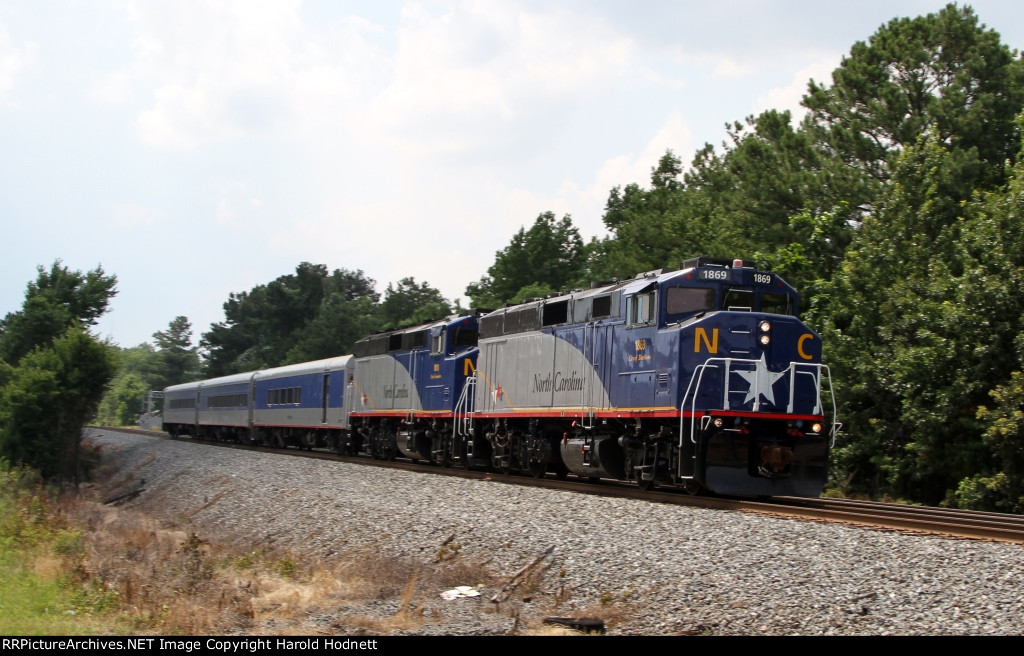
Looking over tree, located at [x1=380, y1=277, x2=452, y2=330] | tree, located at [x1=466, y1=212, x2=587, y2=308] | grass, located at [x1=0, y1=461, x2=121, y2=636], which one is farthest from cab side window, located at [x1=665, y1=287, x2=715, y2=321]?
tree, located at [x1=380, y1=277, x2=452, y2=330]

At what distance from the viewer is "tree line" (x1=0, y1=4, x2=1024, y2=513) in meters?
21.3

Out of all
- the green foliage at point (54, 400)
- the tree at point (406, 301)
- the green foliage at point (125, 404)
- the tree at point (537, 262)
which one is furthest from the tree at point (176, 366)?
the green foliage at point (54, 400)

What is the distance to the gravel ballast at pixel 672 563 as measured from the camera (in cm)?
827

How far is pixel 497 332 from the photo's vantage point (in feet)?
76.2

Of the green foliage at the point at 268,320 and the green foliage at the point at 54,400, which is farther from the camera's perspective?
the green foliage at the point at 268,320

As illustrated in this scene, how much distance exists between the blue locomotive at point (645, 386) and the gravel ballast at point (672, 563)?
1.81 metres

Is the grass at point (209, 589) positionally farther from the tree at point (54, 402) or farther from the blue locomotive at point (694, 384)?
the tree at point (54, 402)

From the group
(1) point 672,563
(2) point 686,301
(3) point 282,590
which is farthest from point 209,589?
(2) point 686,301

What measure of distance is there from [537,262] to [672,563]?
73138 millimetres

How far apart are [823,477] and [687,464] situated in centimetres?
209

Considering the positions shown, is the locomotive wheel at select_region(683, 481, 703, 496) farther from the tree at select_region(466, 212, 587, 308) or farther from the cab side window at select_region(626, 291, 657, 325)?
the tree at select_region(466, 212, 587, 308)

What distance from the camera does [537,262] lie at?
83.1m

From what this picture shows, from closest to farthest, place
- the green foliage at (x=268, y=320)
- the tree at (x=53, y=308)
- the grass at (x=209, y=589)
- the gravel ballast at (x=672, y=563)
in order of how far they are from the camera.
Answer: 1. the gravel ballast at (x=672, y=563)
2. the grass at (x=209, y=589)
3. the tree at (x=53, y=308)
4. the green foliage at (x=268, y=320)
